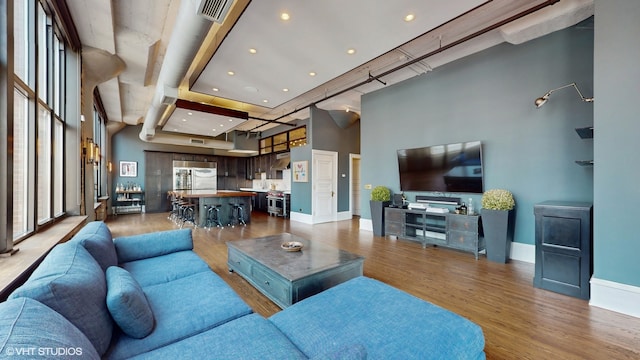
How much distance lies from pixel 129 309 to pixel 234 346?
1.88 feet

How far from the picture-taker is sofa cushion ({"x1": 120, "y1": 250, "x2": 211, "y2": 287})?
2074mm

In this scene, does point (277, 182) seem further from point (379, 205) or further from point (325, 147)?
point (379, 205)

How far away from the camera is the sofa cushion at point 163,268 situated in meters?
2.07

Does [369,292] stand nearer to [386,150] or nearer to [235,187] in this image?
[386,150]

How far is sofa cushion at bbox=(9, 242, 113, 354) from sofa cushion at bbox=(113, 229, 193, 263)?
1198mm

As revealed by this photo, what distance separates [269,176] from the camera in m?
10.0

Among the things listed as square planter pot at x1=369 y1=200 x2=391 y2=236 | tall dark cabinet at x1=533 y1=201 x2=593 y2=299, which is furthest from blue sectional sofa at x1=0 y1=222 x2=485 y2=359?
square planter pot at x1=369 y1=200 x2=391 y2=236

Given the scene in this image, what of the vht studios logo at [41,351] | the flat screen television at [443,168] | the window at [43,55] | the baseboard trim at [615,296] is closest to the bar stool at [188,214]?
the window at [43,55]

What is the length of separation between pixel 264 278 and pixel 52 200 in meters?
3.00

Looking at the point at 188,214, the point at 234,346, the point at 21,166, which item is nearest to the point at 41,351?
the point at 234,346

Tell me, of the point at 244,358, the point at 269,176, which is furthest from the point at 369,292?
the point at 269,176

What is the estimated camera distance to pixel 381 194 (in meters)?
5.48

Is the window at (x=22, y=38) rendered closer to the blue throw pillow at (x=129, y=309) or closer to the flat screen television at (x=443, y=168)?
the blue throw pillow at (x=129, y=309)

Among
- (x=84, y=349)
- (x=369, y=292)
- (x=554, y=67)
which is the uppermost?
(x=554, y=67)
